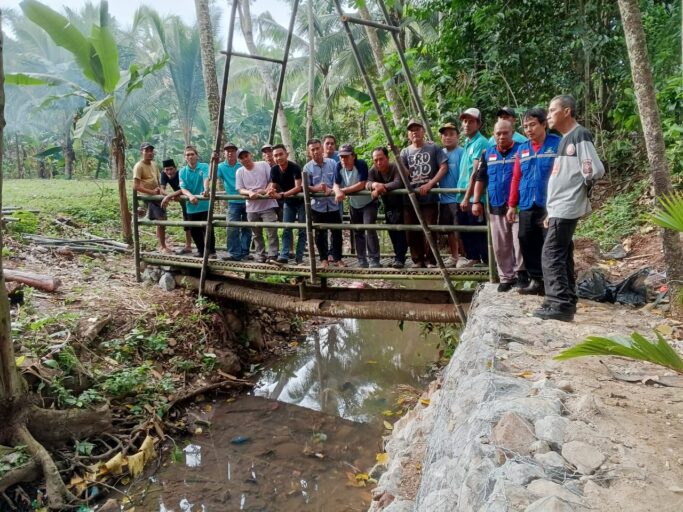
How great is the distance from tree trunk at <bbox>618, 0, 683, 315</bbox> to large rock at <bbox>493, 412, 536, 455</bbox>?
258cm

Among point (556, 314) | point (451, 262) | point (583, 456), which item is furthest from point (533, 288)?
point (583, 456)

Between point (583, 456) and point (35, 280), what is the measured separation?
6.13 m

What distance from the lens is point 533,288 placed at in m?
3.91

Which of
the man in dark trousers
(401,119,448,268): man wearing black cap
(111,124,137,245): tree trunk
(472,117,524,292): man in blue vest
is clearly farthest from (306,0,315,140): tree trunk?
the man in dark trousers

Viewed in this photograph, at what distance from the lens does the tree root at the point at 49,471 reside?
370cm

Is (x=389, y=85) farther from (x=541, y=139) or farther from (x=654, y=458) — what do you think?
(x=654, y=458)

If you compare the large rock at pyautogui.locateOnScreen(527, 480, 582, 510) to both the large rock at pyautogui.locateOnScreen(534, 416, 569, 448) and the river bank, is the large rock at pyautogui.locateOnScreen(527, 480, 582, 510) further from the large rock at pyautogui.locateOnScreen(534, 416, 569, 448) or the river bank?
the large rock at pyautogui.locateOnScreen(534, 416, 569, 448)

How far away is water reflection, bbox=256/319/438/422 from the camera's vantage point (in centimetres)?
590

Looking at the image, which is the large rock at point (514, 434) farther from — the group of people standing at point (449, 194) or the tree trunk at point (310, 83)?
the tree trunk at point (310, 83)

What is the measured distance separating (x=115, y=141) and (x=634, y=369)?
7596 mm

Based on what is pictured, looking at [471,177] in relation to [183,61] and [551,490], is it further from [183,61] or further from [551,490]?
[183,61]

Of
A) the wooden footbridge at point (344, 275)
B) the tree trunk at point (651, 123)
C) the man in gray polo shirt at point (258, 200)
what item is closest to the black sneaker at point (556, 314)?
the tree trunk at point (651, 123)

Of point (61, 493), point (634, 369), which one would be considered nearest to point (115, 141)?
point (61, 493)

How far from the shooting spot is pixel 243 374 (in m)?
6.40
